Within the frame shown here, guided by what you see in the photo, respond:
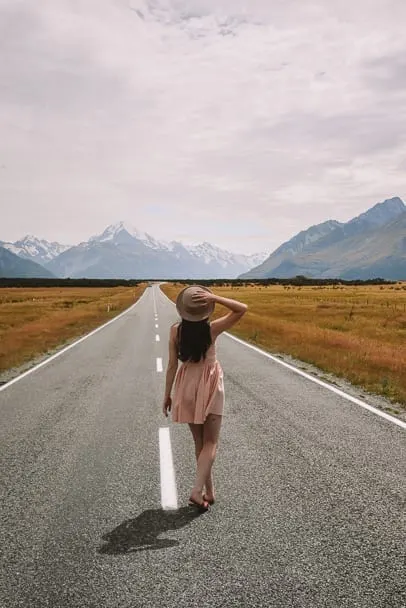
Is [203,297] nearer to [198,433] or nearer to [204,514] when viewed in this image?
[198,433]

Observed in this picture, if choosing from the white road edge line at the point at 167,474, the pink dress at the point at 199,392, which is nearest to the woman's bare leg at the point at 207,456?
the pink dress at the point at 199,392

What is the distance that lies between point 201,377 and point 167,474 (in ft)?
5.07

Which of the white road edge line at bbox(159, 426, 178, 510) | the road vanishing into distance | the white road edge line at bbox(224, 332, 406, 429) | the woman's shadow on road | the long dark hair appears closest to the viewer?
the road vanishing into distance

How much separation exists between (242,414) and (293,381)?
337 centimetres

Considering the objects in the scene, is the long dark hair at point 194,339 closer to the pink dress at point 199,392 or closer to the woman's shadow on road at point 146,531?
the pink dress at point 199,392

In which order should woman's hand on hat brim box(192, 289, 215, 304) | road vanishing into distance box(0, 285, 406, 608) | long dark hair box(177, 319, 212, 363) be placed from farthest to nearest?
long dark hair box(177, 319, 212, 363)
woman's hand on hat brim box(192, 289, 215, 304)
road vanishing into distance box(0, 285, 406, 608)

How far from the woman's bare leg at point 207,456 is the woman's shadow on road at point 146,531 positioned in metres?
0.23

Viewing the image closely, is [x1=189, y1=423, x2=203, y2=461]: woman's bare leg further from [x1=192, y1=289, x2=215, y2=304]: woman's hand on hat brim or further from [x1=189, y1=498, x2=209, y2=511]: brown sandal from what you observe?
[x1=192, y1=289, x2=215, y2=304]: woman's hand on hat brim

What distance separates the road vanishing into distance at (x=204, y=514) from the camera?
332cm

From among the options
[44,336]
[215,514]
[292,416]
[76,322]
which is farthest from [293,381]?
[76,322]

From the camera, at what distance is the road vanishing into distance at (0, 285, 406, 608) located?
10.9ft

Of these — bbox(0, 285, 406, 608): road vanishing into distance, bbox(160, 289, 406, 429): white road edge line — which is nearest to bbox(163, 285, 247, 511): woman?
bbox(0, 285, 406, 608): road vanishing into distance

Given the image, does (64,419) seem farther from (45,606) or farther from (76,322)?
(76,322)

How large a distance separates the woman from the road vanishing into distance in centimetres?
43
